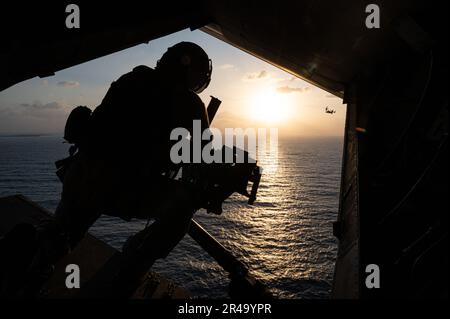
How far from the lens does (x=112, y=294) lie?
2783 millimetres

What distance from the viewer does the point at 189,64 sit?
350cm

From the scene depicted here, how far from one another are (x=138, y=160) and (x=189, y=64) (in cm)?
144

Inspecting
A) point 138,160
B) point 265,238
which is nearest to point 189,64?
point 138,160

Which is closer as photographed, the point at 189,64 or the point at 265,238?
the point at 189,64

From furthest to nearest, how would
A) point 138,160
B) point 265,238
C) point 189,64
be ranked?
1. point 265,238
2. point 189,64
3. point 138,160

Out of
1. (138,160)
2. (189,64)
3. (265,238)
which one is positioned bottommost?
(265,238)

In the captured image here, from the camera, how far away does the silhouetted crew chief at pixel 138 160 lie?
292 cm

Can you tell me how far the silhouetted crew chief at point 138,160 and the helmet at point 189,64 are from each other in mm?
14

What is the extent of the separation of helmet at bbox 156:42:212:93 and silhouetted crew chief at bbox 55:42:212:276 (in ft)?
0.05

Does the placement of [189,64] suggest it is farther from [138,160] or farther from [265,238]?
[265,238]

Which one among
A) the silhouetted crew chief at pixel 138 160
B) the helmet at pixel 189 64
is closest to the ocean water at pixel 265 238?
the silhouetted crew chief at pixel 138 160

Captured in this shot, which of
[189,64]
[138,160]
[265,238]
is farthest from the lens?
[265,238]

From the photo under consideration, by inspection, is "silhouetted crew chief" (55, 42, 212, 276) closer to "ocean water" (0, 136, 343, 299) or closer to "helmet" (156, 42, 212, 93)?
"helmet" (156, 42, 212, 93)

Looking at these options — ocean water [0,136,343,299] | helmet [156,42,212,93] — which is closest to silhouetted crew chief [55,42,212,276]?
helmet [156,42,212,93]
